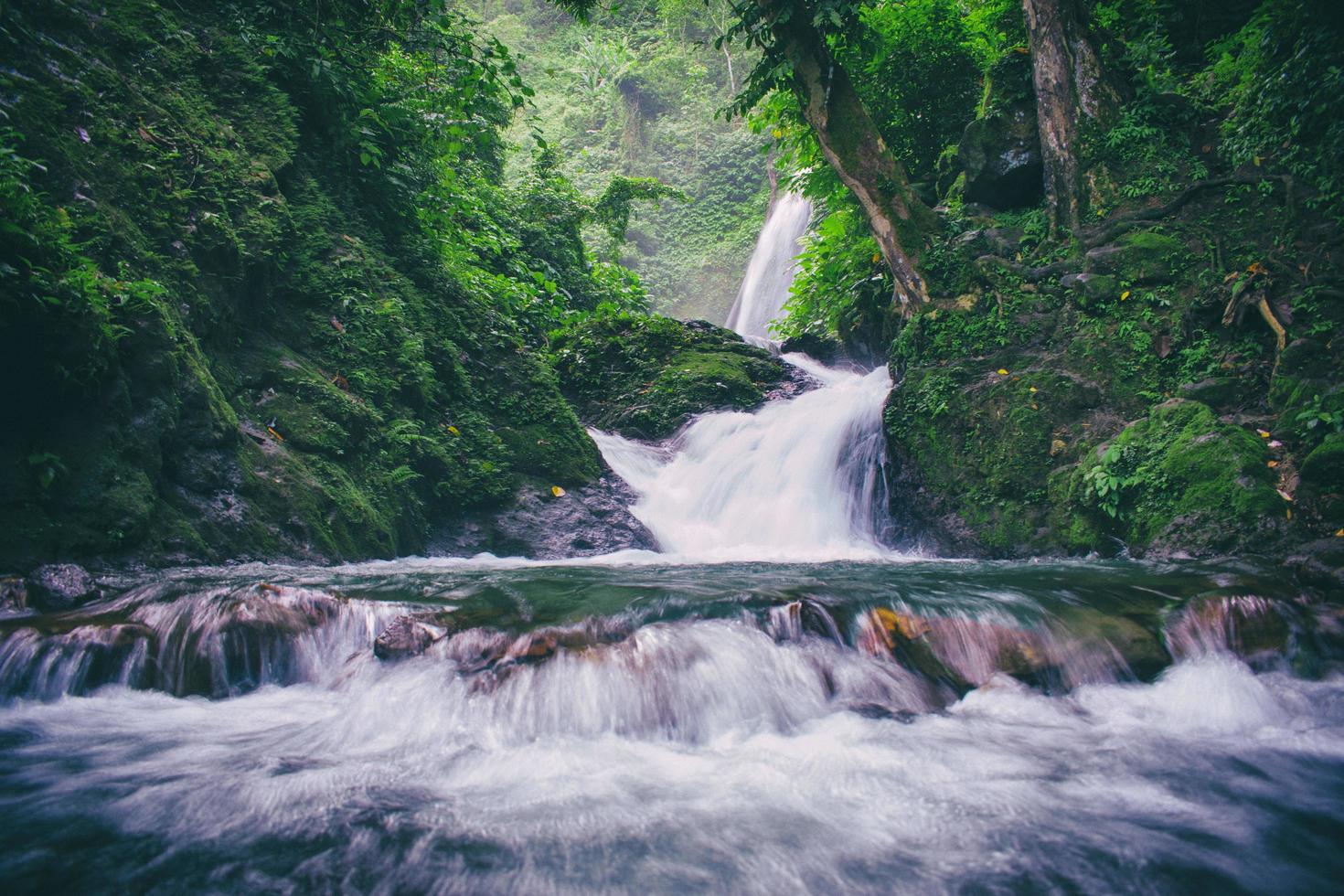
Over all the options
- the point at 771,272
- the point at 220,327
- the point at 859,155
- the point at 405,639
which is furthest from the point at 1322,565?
the point at 771,272

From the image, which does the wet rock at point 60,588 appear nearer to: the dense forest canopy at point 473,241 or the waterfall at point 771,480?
the dense forest canopy at point 473,241

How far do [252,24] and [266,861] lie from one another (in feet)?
27.4

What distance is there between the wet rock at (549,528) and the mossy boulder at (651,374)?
2.89 m

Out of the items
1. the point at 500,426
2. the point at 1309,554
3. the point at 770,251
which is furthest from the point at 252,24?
the point at 770,251

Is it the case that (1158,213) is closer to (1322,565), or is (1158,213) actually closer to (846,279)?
(846,279)

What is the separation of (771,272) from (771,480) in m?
14.3

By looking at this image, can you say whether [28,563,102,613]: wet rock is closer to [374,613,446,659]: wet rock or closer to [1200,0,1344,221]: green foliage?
[374,613,446,659]: wet rock

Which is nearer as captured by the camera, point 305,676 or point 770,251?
point 305,676

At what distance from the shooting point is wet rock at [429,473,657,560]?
7086 millimetres

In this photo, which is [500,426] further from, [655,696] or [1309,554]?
[1309,554]

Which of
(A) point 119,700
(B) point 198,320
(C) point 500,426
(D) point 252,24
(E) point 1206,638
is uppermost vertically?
(D) point 252,24

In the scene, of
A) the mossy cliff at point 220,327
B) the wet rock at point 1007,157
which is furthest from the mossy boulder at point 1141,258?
the mossy cliff at point 220,327

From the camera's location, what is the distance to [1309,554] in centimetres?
441

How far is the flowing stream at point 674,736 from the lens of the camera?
2197mm
